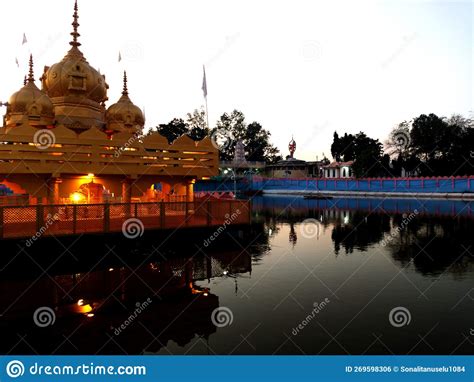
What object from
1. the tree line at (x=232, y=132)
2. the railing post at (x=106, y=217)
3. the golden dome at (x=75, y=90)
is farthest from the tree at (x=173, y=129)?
the railing post at (x=106, y=217)

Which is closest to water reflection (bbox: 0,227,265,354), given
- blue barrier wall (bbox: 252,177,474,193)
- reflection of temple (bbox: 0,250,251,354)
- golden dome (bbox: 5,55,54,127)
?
reflection of temple (bbox: 0,250,251,354)

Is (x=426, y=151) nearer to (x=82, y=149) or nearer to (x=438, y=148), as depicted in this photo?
(x=438, y=148)

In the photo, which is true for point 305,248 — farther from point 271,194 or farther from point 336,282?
point 271,194

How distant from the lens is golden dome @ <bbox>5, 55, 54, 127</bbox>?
66.9ft

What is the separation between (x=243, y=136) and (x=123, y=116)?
73.3 metres

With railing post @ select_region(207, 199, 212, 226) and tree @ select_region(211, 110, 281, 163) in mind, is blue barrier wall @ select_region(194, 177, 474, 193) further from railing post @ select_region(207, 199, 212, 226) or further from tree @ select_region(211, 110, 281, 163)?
railing post @ select_region(207, 199, 212, 226)

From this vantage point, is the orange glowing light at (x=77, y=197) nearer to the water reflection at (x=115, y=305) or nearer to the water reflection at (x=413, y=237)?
the water reflection at (x=115, y=305)

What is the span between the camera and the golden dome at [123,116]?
23.8 meters

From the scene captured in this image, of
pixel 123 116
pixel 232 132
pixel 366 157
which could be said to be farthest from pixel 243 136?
pixel 123 116

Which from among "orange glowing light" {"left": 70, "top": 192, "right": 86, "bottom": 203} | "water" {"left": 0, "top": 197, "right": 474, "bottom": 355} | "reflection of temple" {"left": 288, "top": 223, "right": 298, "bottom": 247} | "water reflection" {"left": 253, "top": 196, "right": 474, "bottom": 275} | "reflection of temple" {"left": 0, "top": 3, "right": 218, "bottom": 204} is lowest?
"reflection of temple" {"left": 288, "top": 223, "right": 298, "bottom": 247}

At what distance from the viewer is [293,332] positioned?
27.0 feet

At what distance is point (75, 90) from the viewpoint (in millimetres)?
22562

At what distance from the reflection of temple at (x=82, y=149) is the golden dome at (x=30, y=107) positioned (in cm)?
5

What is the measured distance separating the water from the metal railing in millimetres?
497
